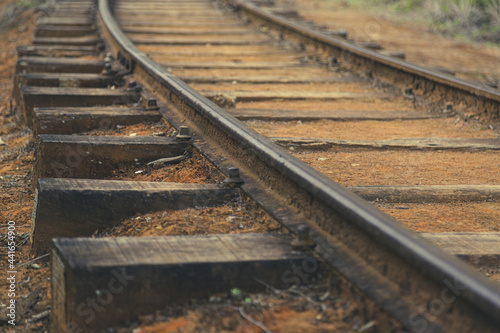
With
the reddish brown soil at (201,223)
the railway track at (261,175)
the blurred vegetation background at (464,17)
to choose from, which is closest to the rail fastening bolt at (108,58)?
the railway track at (261,175)

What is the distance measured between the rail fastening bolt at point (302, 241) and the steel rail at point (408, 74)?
2.87m

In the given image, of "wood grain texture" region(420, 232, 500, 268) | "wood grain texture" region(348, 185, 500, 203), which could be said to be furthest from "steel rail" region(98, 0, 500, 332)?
"wood grain texture" region(348, 185, 500, 203)

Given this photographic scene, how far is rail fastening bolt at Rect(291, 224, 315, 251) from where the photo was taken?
2.23 metres

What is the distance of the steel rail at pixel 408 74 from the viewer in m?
4.77

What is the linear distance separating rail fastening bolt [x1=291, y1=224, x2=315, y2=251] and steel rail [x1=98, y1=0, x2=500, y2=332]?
38 millimetres

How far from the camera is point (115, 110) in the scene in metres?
4.27

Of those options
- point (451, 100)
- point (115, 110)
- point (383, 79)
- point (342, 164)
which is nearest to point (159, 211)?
point (342, 164)

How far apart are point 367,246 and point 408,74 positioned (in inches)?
154

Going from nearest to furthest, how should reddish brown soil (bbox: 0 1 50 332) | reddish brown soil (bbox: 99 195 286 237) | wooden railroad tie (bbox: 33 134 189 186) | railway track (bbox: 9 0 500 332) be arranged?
railway track (bbox: 9 0 500 332), reddish brown soil (bbox: 0 1 50 332), reddish brown soil (bbox: 99 195 286 237), wooden railroad tie (bbox: 33 134 189 186)

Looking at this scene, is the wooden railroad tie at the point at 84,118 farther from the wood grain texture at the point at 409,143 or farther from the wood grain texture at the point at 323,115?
the wood grain texture at the point at 409,143

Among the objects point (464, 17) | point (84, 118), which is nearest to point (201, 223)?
point (84, 118)

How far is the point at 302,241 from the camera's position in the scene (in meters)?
2.24

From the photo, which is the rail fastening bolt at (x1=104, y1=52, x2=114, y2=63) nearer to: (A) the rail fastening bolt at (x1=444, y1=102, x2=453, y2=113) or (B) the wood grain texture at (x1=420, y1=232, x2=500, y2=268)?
(A) the rail fastening bolt at (x1=444, y1=102, x2=453, y2=113)

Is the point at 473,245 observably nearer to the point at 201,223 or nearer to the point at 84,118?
the point at 201,223
